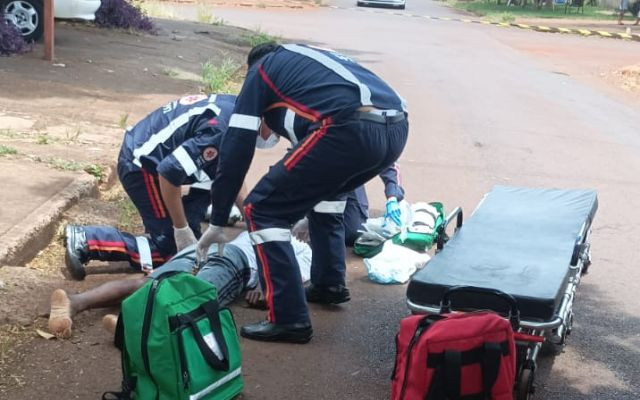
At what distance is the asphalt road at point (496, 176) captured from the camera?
4.39 meters

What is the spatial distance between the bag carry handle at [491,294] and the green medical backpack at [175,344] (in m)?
0.92

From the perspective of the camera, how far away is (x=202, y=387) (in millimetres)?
3666

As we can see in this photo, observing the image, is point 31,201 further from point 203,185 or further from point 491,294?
point 491,294

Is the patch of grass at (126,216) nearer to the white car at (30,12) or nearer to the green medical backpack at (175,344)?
the green medical backpack at (175,344)

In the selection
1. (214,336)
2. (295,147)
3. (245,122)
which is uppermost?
(245,122)

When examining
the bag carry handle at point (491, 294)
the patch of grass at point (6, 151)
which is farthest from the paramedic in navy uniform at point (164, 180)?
the patch of grass at point (6, 151)

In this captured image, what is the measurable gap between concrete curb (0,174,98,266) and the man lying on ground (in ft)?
2.09

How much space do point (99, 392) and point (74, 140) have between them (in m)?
4.67

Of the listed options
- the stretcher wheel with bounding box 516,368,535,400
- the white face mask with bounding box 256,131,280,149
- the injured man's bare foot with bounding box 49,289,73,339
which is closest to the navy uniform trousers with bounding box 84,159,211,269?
the white face mask with bounding box 256,131,280,149

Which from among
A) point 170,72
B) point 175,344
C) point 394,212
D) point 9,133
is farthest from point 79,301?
point 170,72

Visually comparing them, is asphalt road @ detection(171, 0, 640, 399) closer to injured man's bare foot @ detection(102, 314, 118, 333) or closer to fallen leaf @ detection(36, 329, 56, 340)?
injured man's bare foot @ detection(102, 314, 118, 333)

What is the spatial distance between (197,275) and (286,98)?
3.52ft

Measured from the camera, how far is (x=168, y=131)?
17.2 ft

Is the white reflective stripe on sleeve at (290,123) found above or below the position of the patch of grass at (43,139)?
above
